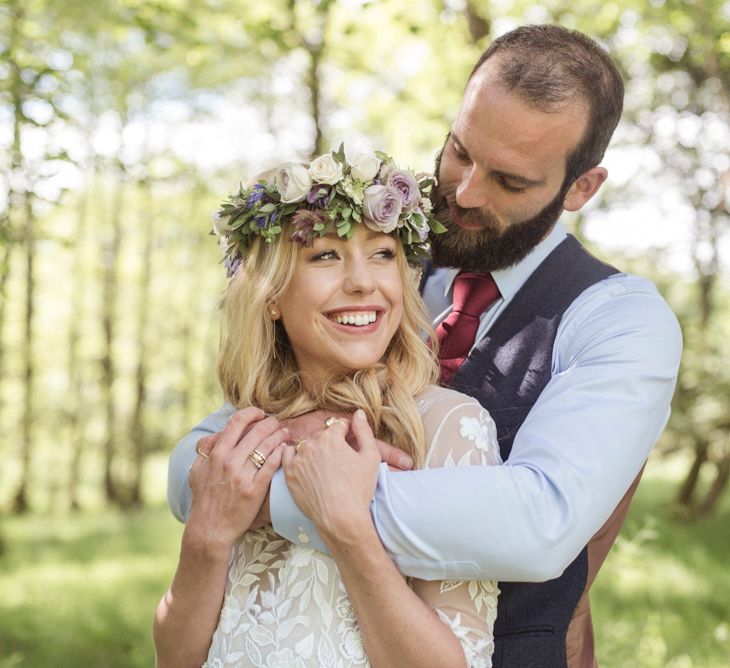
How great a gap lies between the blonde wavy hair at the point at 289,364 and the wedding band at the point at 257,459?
0.31 meters

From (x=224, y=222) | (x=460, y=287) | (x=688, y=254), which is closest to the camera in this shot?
(x=224, y=222)

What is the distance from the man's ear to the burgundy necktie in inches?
19.5

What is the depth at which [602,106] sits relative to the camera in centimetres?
300

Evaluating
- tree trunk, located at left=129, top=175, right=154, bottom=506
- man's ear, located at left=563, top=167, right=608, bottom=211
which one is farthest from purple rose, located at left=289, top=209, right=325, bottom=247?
tree trunk, located at left=129, top=175, right=154, bottom=506

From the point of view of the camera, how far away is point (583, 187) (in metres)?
3.18

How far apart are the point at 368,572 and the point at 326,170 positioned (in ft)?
3.73

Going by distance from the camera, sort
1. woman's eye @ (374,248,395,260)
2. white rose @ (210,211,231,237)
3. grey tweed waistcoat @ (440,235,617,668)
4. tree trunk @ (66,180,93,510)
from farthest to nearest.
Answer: tree trunk @ (66,180,93,510) < white rose @ (210,211,231,237) < woman's eye @ (374,248,395,260) < grey tweed waistcoat @ (440,235,617,668)

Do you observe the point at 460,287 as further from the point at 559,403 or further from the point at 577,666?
the point at 577,666

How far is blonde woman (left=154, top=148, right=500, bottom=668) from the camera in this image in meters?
2.04

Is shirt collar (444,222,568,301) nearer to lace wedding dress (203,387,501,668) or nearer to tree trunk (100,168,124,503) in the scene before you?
lace wedding dress (203,387,501,668)

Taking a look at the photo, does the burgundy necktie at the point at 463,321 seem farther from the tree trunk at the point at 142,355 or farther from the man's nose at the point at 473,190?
the tree trunk at the point at 142,355

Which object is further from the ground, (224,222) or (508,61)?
(508,61)

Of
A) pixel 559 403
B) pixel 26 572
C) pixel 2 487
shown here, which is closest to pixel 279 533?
pixel 559 403

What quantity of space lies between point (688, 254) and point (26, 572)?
384 inches
